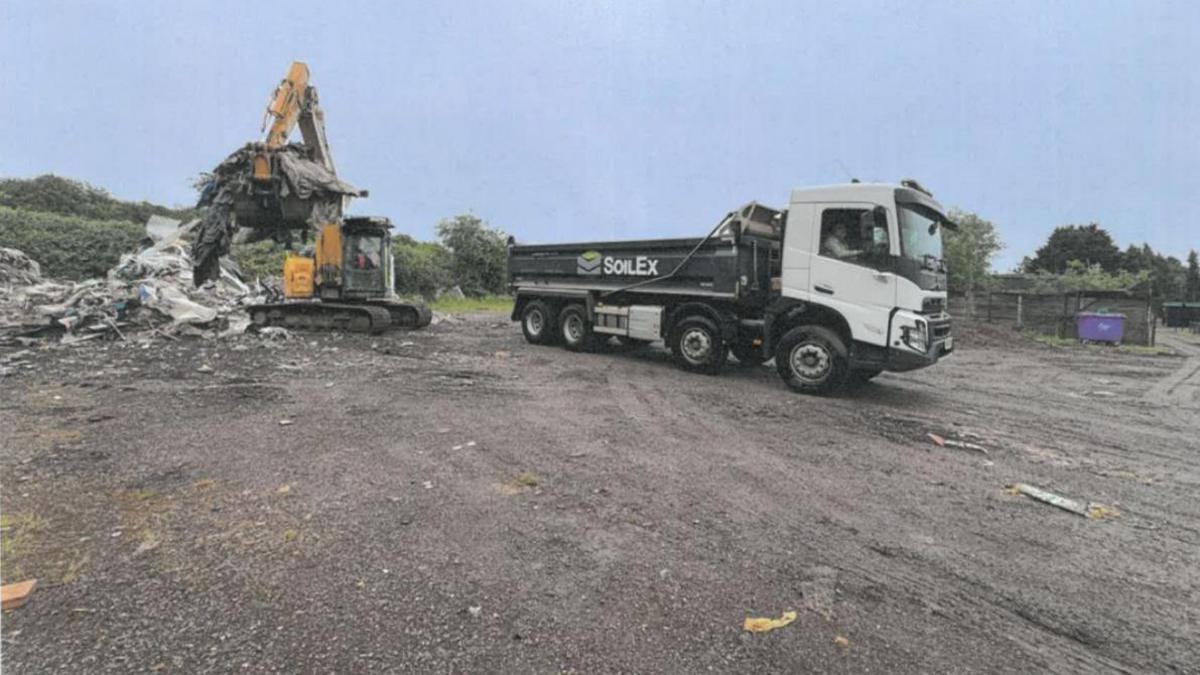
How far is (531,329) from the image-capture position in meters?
12.6

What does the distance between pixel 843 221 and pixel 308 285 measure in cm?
1139

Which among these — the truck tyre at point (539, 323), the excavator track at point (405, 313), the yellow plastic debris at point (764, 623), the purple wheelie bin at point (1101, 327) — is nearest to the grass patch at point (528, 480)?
the yellow plastic debris at point (764, 623)

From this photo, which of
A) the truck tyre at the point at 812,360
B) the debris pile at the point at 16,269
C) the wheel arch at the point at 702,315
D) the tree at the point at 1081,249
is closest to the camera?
the truck tyre at the point at 812,360

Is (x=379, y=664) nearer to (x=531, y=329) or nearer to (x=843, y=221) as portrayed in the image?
(x=843, y=221)

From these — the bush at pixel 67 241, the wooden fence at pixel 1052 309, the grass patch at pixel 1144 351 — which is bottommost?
the grass patch at pixel 1144 351

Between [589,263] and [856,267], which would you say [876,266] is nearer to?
[856,267]

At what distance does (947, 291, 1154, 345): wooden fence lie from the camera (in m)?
17.4

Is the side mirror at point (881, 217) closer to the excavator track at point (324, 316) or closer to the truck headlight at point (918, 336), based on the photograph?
the truck headlight at point (918, 336)

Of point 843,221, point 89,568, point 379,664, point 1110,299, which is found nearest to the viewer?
point 379,664

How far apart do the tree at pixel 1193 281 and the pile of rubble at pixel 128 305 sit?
3178 inches

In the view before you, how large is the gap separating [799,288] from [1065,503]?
449 centimetres

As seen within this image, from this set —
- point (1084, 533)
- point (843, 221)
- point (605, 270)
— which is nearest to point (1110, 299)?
point (843, 221)

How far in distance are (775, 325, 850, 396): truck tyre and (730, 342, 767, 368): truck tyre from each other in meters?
0.66

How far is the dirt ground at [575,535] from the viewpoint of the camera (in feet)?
7.97
